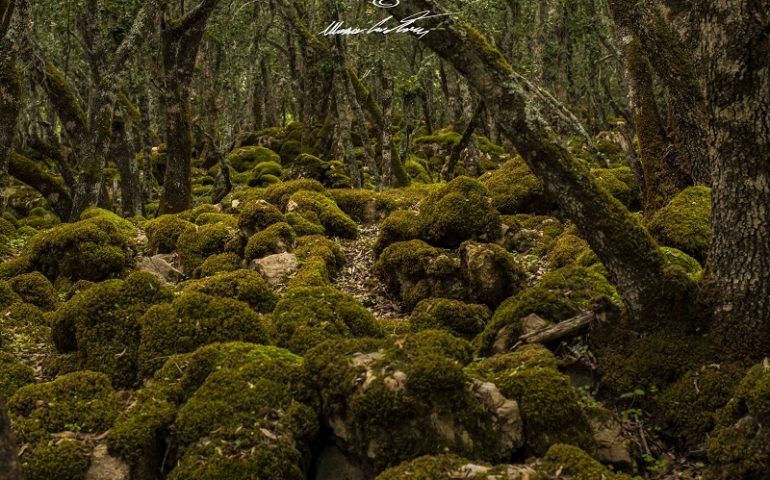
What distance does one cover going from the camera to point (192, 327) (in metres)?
6.67

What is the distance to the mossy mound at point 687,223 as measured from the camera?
8.82 metres

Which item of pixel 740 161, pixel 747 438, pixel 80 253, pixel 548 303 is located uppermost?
pixel 740 161

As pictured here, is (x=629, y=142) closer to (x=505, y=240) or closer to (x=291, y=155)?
(x=505, y=240)

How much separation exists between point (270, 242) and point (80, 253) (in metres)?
2.89

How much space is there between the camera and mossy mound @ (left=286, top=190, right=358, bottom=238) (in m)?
12.3

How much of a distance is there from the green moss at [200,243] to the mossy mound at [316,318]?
3531 mm

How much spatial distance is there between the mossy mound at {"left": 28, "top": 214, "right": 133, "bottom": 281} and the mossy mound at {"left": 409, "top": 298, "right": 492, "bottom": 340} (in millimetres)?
5014

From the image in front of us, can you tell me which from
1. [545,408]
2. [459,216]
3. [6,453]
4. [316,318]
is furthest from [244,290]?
[6,453]

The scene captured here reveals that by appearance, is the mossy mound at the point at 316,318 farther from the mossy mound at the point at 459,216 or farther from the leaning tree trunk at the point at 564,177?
the mossy mound at the point at 459,216

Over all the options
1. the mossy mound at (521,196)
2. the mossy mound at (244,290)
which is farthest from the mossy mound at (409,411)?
→ the mossy mound at (521,196)

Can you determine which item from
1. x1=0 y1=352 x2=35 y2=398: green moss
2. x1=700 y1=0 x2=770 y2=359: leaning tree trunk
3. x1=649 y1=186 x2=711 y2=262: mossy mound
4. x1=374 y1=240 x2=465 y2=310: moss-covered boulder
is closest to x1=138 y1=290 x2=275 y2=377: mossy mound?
x1=0 y1=352 x2=35 y2=398: green moss

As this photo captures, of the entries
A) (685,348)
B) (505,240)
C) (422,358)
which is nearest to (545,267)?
(505,240)

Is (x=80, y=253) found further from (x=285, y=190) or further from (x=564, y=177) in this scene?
(x=564, y=177)

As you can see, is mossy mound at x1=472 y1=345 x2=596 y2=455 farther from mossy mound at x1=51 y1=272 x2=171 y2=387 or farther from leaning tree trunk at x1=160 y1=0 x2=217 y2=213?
leaning tree trunk at x1=160 y1=0 x2=217 y2=213
